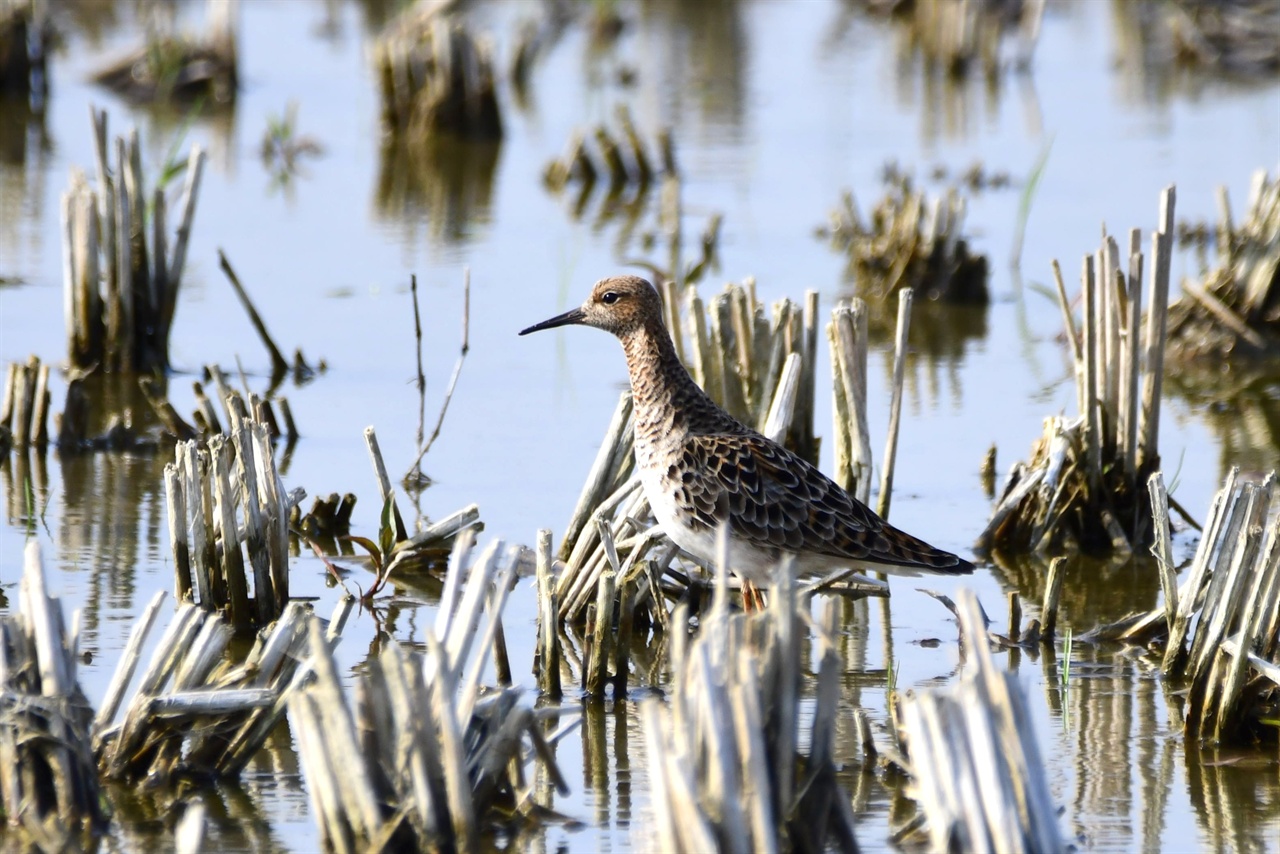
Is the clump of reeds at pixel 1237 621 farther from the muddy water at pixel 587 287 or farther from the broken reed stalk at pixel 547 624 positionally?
the broken reed stalk at pixel 547 624

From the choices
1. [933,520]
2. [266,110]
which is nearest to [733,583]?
[933,520]

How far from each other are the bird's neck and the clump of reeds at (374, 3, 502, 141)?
1070 cm

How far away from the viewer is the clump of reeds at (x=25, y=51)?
17906mm

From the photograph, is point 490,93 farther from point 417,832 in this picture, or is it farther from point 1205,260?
point 417,832

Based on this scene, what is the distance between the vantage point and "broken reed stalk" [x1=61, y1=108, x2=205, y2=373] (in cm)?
966

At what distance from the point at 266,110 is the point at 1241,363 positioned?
10.7 meters

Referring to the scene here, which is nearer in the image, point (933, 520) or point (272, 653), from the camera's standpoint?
point (272, 653)

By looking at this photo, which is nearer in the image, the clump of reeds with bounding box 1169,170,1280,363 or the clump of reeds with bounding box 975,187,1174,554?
the clump of reeds with bounding box 975,187,1174,554

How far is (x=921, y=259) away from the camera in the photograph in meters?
12.5

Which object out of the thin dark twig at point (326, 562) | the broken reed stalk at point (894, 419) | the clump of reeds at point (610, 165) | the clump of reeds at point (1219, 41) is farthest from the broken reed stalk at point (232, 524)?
the clump of reeds at point (1219, 41)

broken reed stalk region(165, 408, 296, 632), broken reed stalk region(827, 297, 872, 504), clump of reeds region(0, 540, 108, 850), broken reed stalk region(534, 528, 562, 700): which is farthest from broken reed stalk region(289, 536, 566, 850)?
broken reed stalk region(827, 297, 872, 504)

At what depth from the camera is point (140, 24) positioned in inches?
891

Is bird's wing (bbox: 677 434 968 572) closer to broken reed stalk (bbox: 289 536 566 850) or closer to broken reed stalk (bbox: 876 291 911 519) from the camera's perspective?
broken reed stalk (bbox: 876 291 911 519)

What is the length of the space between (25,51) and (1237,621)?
1514 cm
